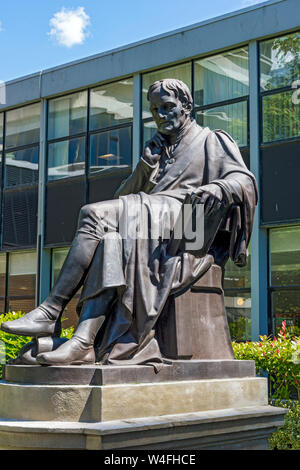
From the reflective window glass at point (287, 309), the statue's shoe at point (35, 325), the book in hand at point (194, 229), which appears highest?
the book in hand at point (194, 229)

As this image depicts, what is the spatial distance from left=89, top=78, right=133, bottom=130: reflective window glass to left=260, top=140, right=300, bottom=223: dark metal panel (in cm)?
476

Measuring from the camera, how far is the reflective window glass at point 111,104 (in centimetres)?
1895

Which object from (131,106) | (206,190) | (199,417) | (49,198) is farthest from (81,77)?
(199,417)

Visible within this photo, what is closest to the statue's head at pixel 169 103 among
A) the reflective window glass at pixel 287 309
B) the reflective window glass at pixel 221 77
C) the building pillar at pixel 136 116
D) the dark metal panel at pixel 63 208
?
the reflective window glass at pixel 287 309

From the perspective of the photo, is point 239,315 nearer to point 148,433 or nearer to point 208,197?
point 208,197

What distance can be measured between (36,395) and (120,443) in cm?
72

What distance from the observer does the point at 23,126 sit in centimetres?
2145

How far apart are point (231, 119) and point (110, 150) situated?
382 cm

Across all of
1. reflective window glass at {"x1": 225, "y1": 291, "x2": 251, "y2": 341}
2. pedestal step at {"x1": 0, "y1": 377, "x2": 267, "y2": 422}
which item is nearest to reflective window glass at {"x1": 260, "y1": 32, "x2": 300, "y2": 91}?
reflective window glass at {"x1": 225, "y1": 291, "x2": 251, "y2": 341}

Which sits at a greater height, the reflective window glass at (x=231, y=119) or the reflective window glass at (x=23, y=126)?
the reflective window glass at (x=23, y=126)

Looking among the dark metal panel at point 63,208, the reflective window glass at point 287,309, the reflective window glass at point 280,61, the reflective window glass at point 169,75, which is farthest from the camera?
the dark metal panel at point 63,208

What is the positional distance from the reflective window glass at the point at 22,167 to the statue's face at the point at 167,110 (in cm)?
1489

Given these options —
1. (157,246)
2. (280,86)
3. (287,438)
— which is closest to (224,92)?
(280,86)

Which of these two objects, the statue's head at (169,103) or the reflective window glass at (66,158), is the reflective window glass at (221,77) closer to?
the reflective window glass at (66,158)
